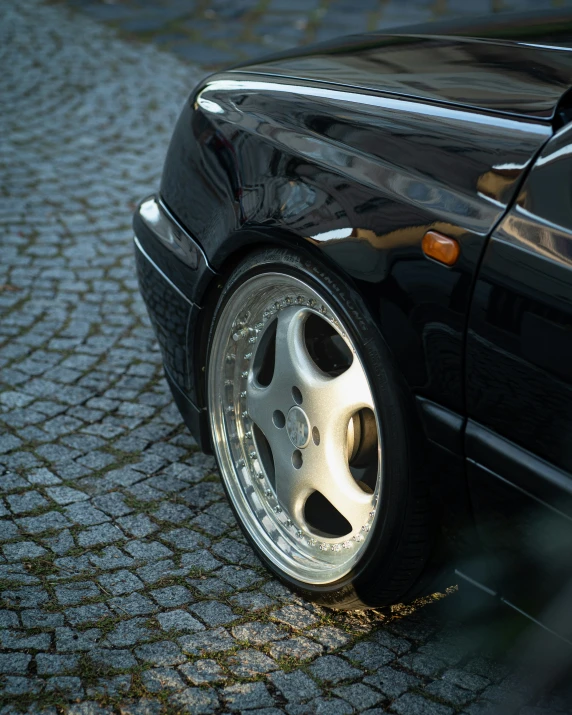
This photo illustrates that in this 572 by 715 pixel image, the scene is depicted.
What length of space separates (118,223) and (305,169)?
307 cm

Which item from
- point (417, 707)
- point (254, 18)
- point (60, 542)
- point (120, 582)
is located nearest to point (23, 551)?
point (60, 542)

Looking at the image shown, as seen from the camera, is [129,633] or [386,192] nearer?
[386,192]

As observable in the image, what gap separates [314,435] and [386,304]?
539 mm

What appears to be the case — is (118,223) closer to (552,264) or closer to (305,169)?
(305,169)

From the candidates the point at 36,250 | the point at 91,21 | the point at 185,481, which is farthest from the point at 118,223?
the point at 91,21

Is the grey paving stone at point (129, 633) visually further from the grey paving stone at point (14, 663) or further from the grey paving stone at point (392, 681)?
the grey paving stone at point (392, 681)

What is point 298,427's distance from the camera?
7.64 ft

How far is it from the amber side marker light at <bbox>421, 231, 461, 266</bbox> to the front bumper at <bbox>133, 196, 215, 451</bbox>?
856mm

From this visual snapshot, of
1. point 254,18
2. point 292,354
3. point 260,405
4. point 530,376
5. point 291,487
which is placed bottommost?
point 291,487

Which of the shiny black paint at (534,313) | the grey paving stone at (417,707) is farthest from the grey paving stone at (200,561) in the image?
the shiny black paint at (534,313)

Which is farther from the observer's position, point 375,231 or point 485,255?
point 375,231

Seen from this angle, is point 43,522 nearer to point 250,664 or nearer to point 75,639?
point 75,639

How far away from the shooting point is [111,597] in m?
2.46

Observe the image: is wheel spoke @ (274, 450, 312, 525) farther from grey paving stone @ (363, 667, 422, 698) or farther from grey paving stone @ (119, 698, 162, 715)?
grey paving stone @ (119, 698, 162, 715)
